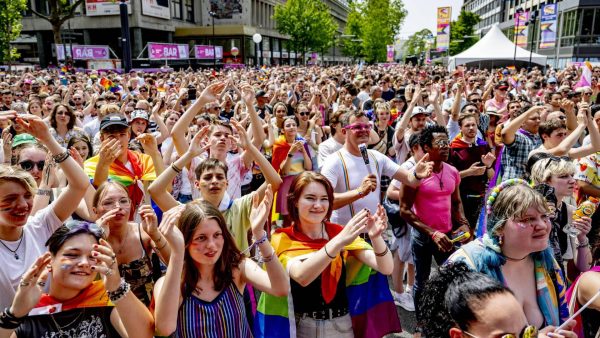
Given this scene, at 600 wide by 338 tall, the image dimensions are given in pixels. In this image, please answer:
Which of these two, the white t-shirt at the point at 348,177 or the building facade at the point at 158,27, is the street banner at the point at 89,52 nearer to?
the building facade at the point at 158,27

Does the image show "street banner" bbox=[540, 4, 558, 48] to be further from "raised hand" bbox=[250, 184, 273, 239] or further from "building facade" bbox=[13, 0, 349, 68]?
"building facade" bbox=[13, 0, 349, 68]

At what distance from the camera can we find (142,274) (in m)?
2.89

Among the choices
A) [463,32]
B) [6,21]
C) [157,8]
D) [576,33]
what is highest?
[463,32]

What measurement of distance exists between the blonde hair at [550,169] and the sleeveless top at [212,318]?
95.8 inches

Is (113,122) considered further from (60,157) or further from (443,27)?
(443,27)

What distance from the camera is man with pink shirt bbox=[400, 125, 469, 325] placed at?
156 inches

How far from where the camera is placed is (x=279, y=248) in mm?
2805

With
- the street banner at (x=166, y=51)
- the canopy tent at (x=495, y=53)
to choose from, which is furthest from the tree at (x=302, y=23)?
the canopy tent at (x=495, y=53)

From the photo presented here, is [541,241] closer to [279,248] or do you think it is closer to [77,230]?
[279,248]

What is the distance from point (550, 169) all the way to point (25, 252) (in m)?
3.54

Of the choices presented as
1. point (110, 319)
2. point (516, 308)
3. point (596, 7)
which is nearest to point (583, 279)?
Answer: point (516, 308)

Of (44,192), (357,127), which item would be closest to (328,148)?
(357,127)

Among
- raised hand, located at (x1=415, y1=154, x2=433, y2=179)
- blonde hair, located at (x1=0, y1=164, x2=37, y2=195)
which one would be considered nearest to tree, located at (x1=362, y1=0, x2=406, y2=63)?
raised hand, located at (x1=415, y1=154, x2=433, y2=179)

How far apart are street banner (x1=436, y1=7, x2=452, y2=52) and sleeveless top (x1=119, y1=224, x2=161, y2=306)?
44.6m
